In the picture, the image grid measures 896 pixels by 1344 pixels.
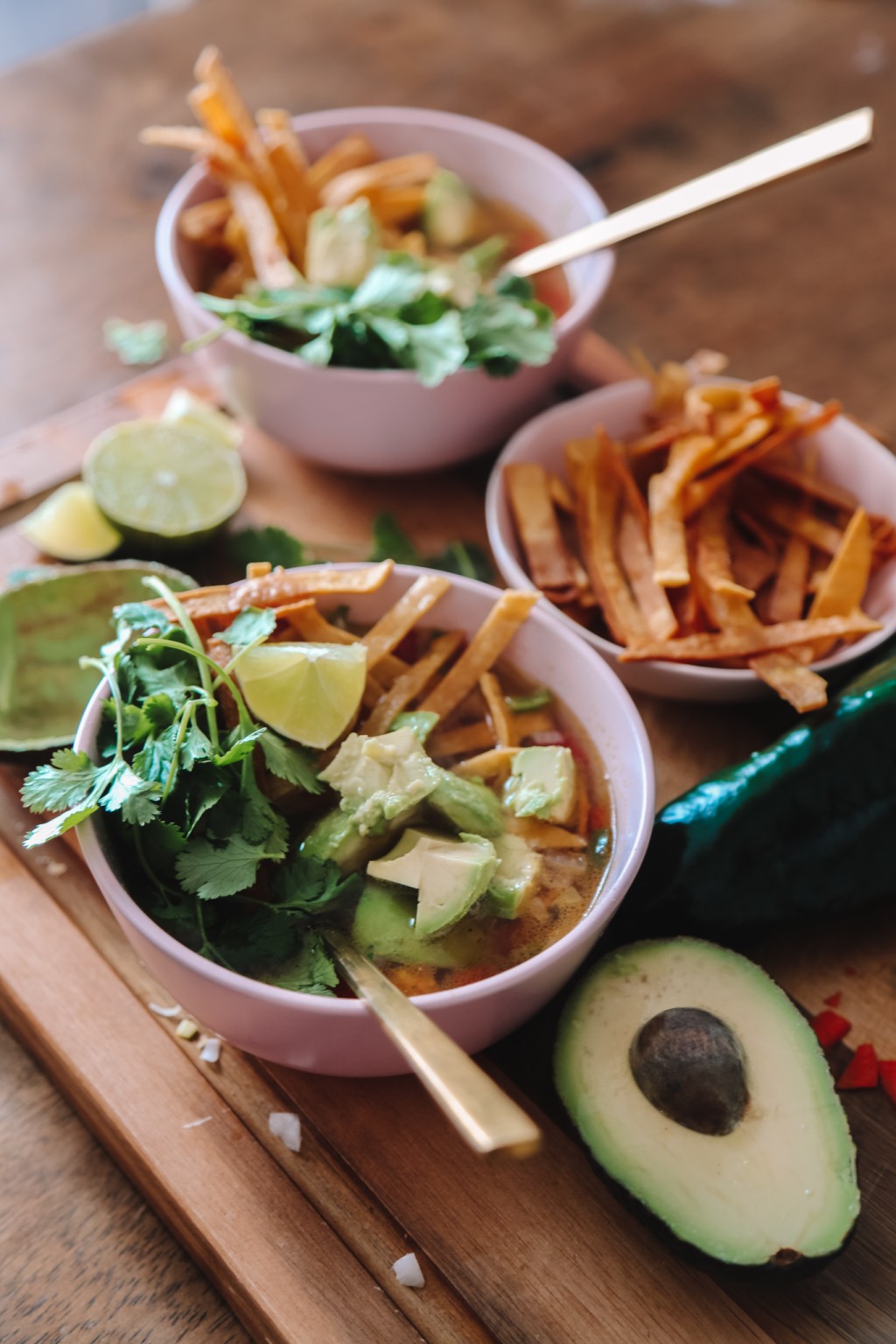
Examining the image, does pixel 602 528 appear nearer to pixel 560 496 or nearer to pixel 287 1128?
pixel 560 496

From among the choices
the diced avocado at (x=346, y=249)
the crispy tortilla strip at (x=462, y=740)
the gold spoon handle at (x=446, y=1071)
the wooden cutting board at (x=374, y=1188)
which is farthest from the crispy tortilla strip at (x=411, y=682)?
the diced avocado at (x=346, y=249)

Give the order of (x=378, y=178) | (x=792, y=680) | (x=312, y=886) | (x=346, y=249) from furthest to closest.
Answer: (x=378, y=178), (x=346, y=249), (x=792, y=680), (x=312, y=886)

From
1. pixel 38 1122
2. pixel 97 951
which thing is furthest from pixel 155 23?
pixel 38 1122

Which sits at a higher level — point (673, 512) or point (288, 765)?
point (288, 765)

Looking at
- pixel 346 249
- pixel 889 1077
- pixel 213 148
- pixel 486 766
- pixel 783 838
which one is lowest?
pixel 889 1077

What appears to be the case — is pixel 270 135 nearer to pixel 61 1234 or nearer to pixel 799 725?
pixel 799 725

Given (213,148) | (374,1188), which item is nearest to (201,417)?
(213,148)

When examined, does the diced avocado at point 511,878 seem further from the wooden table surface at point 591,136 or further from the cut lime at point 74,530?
the cut lime at point 74,530
